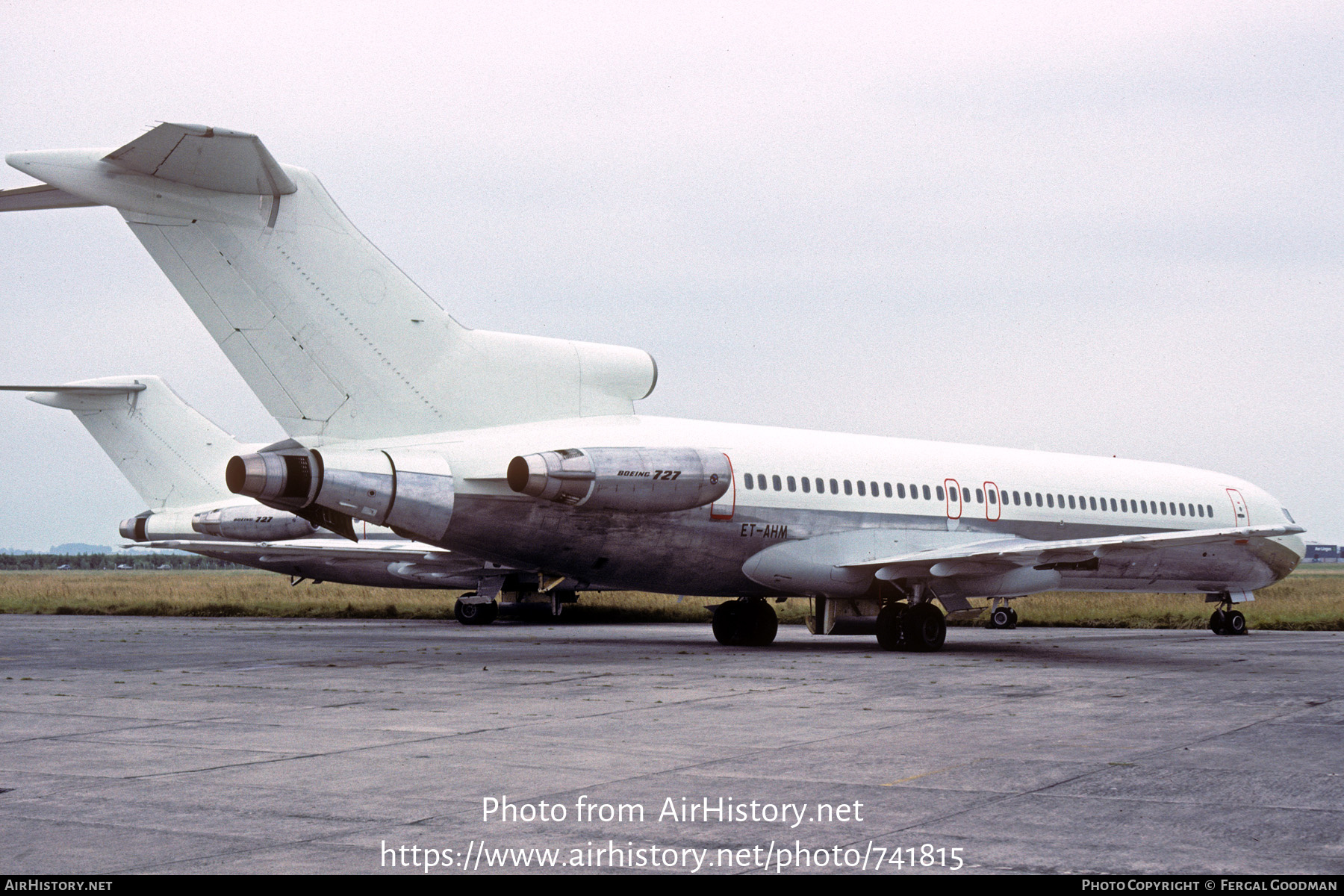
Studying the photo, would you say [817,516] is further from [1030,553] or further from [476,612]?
[476,612]

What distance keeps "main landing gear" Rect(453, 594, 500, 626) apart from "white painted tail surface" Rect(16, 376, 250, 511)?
6.66m

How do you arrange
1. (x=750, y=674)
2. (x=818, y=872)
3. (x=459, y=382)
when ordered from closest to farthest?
(x=818, y=872)
(x=750, y=674)
(x=459, y=382)

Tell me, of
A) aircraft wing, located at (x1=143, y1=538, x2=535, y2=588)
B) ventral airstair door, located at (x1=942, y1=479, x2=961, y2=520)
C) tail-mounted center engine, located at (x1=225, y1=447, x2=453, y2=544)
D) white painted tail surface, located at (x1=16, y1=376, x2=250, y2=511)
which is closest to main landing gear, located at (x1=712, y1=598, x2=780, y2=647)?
ventral airstair door, located at (x1=942, y1=479, x2=961, y2=520)

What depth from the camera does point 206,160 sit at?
13.8m

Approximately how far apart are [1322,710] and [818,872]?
24.6 ft

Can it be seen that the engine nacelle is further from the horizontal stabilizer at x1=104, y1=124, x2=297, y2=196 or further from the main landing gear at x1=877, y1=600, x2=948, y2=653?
the horizontal stabilizer at x1=104, y1=124, x2=297, y2=196

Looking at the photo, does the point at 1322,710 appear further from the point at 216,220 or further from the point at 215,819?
the point at 216,220

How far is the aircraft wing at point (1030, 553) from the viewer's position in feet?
54.6

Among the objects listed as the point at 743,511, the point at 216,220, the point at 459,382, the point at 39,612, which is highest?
the point at 216,220

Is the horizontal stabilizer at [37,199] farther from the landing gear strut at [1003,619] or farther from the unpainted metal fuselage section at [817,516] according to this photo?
the landing gear strut at [1003,619]

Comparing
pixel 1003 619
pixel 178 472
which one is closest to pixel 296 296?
pixel 178 472

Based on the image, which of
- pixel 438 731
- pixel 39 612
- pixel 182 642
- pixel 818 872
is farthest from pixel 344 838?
pixel 39 612

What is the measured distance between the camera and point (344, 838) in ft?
18.5

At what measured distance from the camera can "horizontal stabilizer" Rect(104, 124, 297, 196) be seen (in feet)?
43.7
